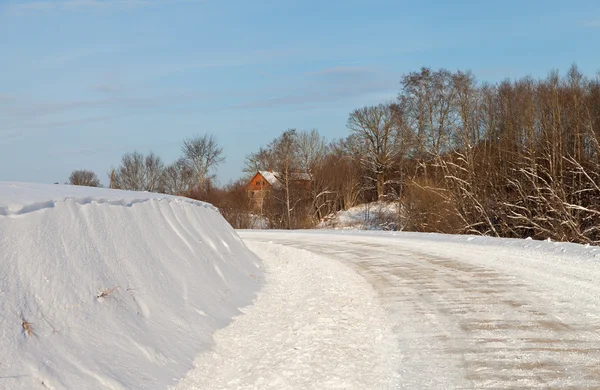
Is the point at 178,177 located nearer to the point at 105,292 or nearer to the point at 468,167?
the point at 468,167

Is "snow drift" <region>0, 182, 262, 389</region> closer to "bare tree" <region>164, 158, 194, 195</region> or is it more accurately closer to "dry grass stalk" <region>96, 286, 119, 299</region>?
"dry grass stalk" <region>96, 286, 119, 299</region>

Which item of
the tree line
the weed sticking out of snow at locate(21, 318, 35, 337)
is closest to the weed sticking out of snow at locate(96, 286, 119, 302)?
the weed sticking out of snow at locate(21, 318, 35, 337)

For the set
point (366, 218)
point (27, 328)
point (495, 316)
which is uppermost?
point (366, 218)

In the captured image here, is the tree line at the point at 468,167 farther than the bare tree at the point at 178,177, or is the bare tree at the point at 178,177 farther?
the bare tree at the point at 178,177

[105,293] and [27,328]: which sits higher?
[105,293]

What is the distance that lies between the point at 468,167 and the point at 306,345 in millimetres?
33493

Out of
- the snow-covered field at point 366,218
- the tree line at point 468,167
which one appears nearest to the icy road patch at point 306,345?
the tree line at point 468,167

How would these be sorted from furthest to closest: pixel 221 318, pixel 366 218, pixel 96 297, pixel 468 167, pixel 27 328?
pixel 366 218, pixel 468 167, pixel 221 318, pixel 96 297, pixel 27 328

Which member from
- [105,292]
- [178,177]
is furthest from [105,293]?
[178,177]

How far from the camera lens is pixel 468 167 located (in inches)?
1505

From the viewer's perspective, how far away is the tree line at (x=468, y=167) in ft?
103

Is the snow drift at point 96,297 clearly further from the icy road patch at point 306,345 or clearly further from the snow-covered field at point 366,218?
the snow-covered field at point 366,218

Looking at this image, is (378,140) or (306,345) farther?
(378,140)

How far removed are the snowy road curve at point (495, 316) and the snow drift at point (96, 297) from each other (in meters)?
2.58
